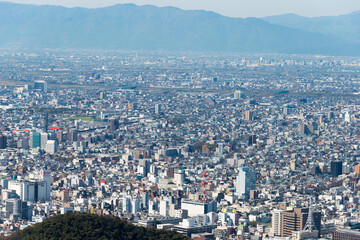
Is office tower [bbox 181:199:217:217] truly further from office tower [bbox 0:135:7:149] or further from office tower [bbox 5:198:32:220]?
office tower [bbox 0:135:7:149]

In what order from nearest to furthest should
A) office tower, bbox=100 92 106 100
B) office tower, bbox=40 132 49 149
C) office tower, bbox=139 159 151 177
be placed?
office tower, bbox=139 159 151 177
office tower, bbox=40 132 49 149
office tower, bbox=100 92 106 100

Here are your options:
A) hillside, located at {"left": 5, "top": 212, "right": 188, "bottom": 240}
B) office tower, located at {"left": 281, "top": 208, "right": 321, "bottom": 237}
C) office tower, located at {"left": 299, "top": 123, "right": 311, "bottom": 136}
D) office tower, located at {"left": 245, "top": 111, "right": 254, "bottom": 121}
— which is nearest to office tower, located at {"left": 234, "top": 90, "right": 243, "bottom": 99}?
office tower, located at {"left": 245, "top": 111, "right": 254, "bottom": 121}

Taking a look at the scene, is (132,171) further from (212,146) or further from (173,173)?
(212,146)

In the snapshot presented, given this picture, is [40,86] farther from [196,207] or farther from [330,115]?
[196,207]

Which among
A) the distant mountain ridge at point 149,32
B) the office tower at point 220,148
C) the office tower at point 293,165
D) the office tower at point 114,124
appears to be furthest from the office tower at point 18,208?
the distant mountain ridge at point 149,32

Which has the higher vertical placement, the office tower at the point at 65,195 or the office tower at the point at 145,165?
the office tower at the point at 65,195

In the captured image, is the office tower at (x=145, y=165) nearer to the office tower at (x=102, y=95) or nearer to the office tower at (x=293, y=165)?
the office tower at (x=293, y=165)

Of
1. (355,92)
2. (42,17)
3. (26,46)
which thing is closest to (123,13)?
(42,17)
